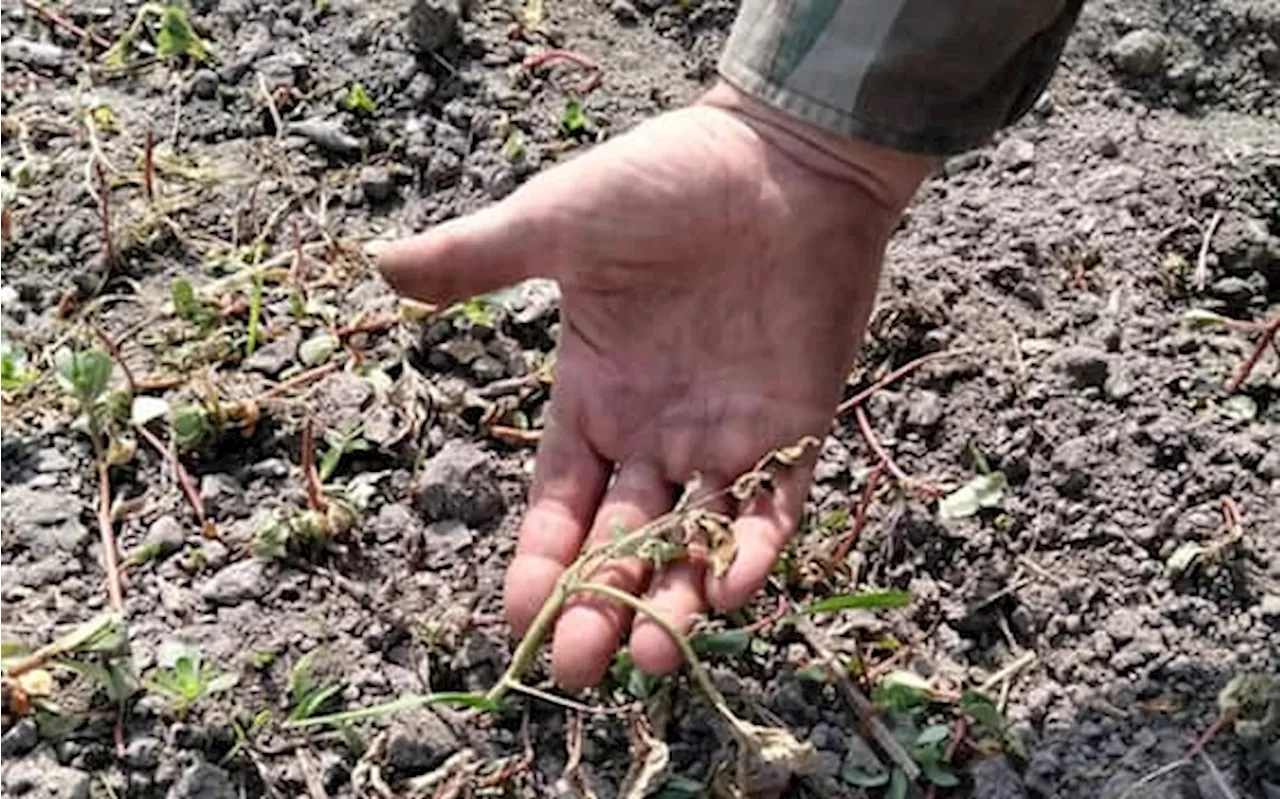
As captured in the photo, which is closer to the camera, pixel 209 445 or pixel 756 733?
pixel 756 733

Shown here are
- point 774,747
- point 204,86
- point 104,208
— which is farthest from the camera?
point 204,86

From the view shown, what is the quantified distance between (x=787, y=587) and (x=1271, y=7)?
1170 mm

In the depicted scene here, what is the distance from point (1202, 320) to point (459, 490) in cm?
85

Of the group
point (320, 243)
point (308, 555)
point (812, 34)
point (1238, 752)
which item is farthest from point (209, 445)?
point (1238, 752)

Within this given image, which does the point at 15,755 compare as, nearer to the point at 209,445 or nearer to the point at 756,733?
the point at 209,445

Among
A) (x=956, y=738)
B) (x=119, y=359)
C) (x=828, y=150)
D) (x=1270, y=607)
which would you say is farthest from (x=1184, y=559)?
(x=119, y=359)

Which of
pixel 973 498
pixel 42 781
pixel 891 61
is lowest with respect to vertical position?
pixel 42 781

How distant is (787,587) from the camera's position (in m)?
2.08

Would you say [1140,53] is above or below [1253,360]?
above

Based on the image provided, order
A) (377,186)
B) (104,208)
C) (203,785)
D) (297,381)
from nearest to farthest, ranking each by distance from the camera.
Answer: (203,785) < (297,381) < (104,208) < (377,186)

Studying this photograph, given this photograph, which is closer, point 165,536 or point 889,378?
point 165,536

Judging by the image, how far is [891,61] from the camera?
2.06 metres

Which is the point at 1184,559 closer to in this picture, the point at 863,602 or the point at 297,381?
the point at 863,602

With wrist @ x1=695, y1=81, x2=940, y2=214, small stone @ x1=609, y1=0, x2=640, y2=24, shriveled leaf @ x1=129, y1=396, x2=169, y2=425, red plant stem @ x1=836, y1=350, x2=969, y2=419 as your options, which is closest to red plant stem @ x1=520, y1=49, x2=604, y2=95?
small stone @ x1=609, y1=0, x2=640, y2=24
